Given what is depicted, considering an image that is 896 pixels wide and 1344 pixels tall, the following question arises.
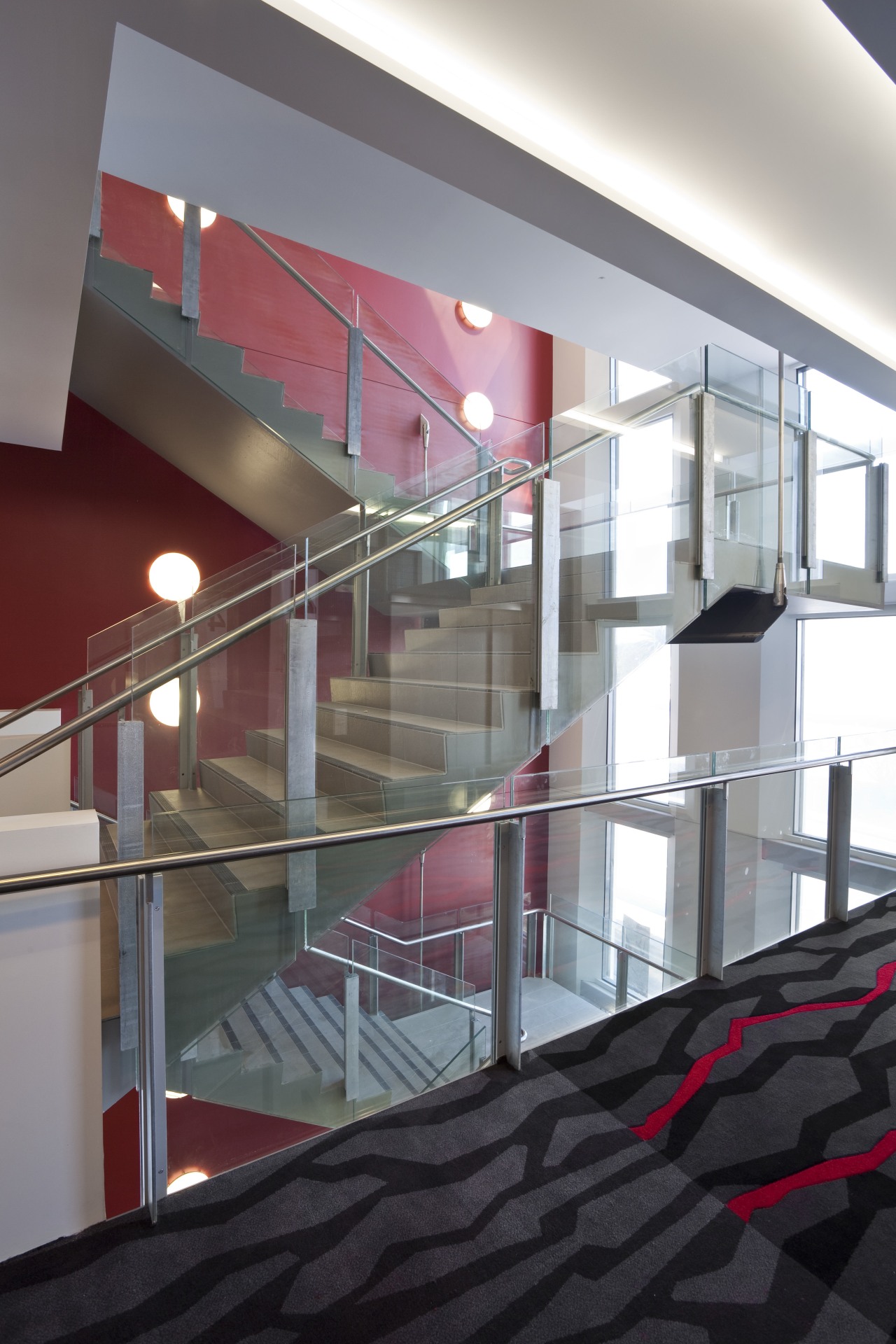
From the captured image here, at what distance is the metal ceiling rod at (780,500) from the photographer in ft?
12.9

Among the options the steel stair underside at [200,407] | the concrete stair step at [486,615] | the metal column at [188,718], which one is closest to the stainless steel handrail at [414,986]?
the metal column at [188,718]

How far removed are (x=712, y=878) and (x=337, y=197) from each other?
3.10 meters

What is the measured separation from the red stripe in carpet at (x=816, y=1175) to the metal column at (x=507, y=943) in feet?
2.18

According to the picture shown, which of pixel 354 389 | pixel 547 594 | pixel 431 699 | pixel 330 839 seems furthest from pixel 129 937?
pixel 354 389

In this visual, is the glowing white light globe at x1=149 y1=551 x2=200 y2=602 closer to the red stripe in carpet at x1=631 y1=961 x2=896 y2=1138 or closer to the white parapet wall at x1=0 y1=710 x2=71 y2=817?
the white parapet wall at x1=0 y1=710 x2=71 y2=817

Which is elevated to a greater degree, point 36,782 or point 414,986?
point 36,782

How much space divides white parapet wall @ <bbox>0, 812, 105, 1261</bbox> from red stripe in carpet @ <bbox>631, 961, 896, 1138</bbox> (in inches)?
50.6

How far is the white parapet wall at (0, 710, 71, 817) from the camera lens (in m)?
4.01

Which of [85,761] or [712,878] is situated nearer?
[712,878]

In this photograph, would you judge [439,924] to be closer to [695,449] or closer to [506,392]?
[695,449]

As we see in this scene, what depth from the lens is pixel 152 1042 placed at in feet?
5.21

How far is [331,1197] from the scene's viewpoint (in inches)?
63.1

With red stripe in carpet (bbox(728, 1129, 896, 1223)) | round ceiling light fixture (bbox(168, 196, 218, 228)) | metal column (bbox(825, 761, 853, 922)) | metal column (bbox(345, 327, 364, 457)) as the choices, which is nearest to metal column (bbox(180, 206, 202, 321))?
round ceiling light fixture (bbox(168, 196, 218, 228))

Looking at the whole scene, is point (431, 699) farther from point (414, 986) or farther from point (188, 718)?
point (414, 986)
